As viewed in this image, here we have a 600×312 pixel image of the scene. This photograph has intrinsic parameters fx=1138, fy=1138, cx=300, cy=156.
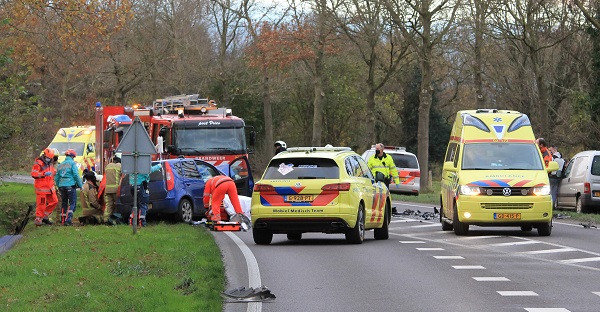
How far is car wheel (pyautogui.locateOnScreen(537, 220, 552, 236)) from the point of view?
21.6 meters

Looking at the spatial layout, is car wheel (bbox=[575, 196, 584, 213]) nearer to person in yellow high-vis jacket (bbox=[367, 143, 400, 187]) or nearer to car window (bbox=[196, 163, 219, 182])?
person in yellow high-vis jacket (bbox=[367, 143, 400, 187])

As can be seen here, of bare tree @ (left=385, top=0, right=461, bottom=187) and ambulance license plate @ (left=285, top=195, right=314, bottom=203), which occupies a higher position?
bare tree @ (left=385, top=0, right=461, bottom=187)

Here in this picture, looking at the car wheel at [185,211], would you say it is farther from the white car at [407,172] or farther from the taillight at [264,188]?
the white car at [407,172]

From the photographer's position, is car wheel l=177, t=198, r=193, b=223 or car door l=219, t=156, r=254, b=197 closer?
car wheel l=177, t=198, r=193, b=223

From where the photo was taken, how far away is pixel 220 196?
75.7ft

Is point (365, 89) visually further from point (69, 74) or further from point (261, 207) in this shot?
point (261, 207)

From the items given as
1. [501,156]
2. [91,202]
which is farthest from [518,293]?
[91,202]

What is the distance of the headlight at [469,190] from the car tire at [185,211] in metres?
7.30

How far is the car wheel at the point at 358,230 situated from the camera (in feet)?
64.4

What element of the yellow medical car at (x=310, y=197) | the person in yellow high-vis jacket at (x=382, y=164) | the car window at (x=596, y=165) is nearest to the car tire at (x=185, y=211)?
the person in yellow high-vis jacket at (x=382, y=164)

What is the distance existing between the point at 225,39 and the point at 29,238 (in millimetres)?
42197

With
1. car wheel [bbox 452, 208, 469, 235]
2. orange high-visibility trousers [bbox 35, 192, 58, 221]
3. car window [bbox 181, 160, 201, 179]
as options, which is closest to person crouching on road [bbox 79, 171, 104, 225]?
orange high-visibility trousers [bbox 35, 192, 58, 221]

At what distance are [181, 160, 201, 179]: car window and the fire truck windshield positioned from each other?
6.31 meters

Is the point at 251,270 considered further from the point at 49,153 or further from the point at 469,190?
the point at 49,153
